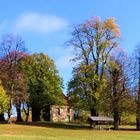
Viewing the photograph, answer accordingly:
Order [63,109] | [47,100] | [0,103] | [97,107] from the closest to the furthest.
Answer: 1. [0,103]
2. [97,107]
3. [47,100]
4. [63,109]

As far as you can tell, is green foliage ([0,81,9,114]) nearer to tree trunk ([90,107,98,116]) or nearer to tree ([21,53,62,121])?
tree trunk ([90,107,98,116])

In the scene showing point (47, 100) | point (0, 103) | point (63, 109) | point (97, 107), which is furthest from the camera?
point (63, 109)

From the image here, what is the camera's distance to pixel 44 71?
94875 mm

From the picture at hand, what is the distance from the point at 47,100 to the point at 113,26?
22.4m

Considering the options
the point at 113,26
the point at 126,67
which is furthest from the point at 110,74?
the point at 113,26

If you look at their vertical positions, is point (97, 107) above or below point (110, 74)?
below

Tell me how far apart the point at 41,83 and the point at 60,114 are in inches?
587

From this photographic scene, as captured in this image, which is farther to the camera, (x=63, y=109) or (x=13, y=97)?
(x=63, y=109)

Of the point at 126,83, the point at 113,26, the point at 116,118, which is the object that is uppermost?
the point at 113,26

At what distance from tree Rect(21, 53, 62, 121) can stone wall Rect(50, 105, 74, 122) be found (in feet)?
14.4

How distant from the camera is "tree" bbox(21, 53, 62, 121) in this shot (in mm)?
91938

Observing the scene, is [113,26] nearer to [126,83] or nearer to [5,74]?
[126,83]

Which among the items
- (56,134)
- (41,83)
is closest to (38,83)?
(41,83)

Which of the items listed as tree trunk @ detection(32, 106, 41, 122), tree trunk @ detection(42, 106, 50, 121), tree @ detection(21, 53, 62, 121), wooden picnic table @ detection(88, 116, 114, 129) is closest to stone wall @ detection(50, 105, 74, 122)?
tree trunk @ detection(42, 106, 50, 121)
